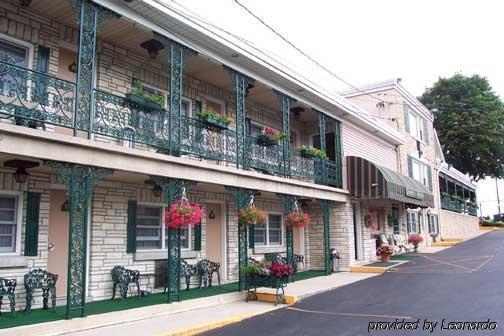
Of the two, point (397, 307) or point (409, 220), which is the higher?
point (409, 220)

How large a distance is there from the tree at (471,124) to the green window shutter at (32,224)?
132ft

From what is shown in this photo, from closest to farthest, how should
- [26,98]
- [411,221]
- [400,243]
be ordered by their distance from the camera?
[26,98]
[400,243]
[411,221]

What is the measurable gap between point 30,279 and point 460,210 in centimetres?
3423

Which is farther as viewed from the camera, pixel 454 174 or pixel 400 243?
pixel 454 174

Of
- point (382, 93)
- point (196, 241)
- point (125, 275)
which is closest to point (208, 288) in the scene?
point (196, 241)

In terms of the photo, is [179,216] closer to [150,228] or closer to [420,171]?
[150,228]

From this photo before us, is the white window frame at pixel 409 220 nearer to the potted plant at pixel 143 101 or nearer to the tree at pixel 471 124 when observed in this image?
the potted plant at pixel 143 101

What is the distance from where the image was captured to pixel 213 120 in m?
11.0

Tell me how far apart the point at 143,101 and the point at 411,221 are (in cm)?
1944

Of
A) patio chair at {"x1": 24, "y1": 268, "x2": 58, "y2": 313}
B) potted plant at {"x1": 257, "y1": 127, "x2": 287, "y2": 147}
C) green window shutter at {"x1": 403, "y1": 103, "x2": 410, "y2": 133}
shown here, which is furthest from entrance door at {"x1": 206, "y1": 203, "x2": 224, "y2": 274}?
green window shutter at {"x1": 403, "y1": 103, "x2": 410, "y2": 133}

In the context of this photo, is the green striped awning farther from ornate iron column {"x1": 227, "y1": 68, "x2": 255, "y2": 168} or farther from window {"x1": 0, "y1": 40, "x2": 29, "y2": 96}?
window {"x1": 0, "y1": 40, "x2": 29, "y2": 96}

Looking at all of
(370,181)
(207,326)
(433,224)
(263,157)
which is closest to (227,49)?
(263,157)

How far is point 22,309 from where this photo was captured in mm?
8648

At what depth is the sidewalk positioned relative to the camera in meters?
7.40
